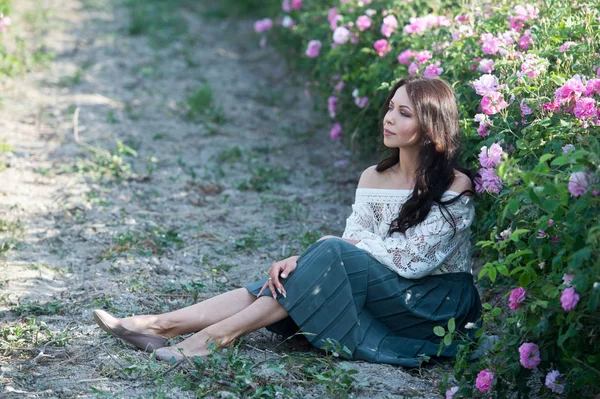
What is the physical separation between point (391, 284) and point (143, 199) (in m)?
2.19

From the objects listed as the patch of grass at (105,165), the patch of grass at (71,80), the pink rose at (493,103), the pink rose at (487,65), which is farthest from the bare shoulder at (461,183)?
the patch of grass at (71,80)

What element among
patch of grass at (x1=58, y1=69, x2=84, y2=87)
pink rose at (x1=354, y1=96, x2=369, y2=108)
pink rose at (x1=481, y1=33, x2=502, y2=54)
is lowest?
patch of grass at (x1=58, y1=69, x2=84, y2=87)

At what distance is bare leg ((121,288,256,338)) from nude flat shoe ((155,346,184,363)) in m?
0.13

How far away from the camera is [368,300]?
3139 mm

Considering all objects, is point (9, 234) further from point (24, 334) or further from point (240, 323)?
point (240, 323)

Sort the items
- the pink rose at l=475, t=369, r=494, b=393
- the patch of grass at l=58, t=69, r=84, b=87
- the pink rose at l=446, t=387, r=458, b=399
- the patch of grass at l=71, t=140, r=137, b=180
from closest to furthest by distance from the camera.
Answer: the pink rose at l=475, t=369, r=494, b=393, the pink rose at l=446, t=387, r=458, b=399, the patch of grass at l=71, t=140, r=137, b=180, the patch of grass at l=58, t=69, r=84, b=87

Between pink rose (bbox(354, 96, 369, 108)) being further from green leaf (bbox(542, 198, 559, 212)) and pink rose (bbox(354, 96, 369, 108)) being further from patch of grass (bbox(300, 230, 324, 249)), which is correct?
green leaf (bbox(542, 198, 559, 212))

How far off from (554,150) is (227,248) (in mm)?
1995

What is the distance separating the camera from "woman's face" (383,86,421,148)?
321 cm

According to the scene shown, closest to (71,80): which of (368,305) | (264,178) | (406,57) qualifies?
(264,178)

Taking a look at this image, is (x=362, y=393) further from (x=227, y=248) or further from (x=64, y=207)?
(x=64, y=207)

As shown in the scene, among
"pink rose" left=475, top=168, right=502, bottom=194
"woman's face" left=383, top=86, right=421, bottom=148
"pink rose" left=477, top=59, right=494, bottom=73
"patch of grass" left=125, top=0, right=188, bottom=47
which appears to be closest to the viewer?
"pink rose" left=475, top=168, right=502, bottom=194

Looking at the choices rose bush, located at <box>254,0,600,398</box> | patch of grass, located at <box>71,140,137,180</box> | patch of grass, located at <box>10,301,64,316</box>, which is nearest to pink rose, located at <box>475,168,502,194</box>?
rose bush, located at <box>254,0,600,398</box>

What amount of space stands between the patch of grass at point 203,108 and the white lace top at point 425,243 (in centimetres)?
340
